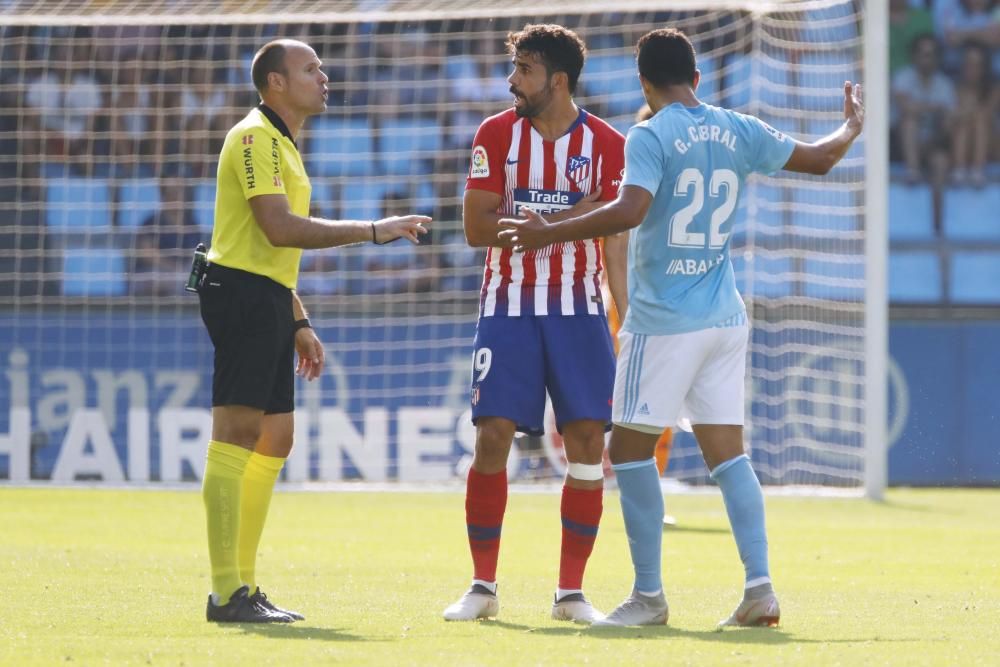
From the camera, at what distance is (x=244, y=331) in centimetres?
532

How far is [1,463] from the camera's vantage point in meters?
13.0

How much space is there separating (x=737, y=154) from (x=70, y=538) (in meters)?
4.92

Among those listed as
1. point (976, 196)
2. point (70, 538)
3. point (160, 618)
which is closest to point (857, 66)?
point (976, 196)

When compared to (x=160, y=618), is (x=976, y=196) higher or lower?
higher

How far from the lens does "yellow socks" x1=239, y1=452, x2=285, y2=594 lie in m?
5.50

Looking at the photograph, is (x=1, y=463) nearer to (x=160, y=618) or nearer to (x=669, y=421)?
(x=160, y=618)

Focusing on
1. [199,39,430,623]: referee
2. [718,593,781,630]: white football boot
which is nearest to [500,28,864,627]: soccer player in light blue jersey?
[718,593,781,630]: white football boot

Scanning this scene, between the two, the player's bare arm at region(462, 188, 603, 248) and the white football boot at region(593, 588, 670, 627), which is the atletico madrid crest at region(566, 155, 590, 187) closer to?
the player's bare arm at region(462, 188, 603, 248)

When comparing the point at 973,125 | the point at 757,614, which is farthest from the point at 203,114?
the point at 757,614

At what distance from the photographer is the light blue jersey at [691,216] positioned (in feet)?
16.9

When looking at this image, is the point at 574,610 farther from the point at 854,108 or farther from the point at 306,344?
the point at 854,108

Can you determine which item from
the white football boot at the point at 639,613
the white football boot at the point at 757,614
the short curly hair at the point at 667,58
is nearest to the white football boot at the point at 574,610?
the white football boot at the point at 639,613

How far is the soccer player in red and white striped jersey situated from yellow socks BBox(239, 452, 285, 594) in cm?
69

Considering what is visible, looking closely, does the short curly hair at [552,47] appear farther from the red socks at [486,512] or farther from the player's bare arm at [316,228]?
the red socks at [486,512]
